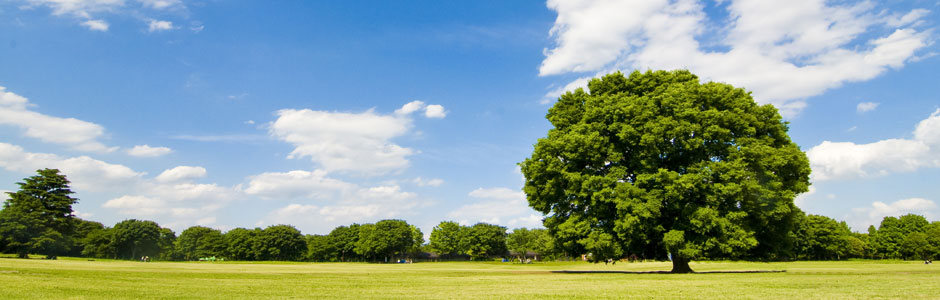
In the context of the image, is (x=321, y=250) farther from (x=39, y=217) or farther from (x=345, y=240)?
(x=39, y=217)

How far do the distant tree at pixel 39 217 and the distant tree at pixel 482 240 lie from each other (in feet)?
324

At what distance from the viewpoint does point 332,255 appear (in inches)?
6245

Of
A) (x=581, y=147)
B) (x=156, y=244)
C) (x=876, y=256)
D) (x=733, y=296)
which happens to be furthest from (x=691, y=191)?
(x=876, y=256)

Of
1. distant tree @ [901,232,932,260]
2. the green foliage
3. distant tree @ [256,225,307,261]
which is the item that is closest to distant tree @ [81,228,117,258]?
distant tree @ [256,225,307,261]

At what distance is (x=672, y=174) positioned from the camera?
29.1m

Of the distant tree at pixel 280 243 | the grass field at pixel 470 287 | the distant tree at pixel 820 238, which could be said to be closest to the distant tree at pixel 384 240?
the distant tree at pixel 280 243

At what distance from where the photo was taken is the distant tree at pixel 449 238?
16412 cm

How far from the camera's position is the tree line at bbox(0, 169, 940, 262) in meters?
84.0

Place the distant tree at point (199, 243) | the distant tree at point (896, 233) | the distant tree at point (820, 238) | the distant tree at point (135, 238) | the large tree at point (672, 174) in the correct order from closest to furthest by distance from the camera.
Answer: the large tree at point (672, 174), the distant tree at point (820, 238), the distant tree at point (135, 238), the distant tree at point (896, 233), the distant tree at point (199, 243)

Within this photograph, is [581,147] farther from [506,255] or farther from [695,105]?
[506,255]

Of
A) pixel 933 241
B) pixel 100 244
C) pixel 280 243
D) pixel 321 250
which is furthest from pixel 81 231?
pixel 933 241

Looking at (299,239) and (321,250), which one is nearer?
(299,239)

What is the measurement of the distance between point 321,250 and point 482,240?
163 ft

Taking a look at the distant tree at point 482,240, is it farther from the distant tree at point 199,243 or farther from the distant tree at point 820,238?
the distant tree at point 820,238
